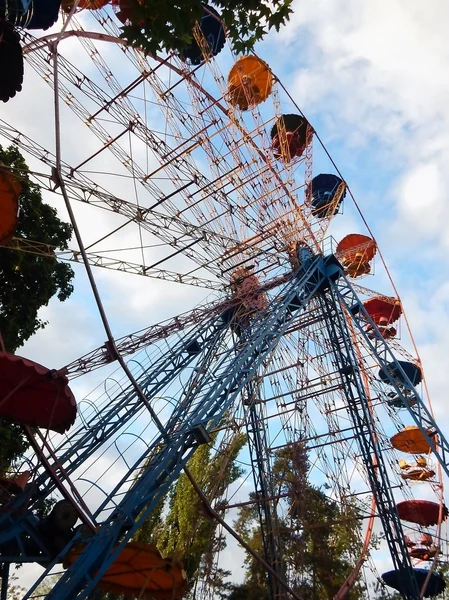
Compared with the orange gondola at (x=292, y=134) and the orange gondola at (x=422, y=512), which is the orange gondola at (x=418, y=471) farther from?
the orange gondola at (x=292, y=134)

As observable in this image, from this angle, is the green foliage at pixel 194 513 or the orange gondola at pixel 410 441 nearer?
the green foliage at pixel 194 513

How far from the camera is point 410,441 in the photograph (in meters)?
17.8

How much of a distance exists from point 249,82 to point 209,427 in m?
11.5

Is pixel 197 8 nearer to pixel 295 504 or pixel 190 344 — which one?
pixel 190 344

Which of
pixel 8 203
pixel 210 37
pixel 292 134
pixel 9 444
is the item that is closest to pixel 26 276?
pixel 9 444

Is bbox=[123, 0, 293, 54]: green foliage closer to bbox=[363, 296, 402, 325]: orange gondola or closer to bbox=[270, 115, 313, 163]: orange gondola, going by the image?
bbox=[270, 115, 313, 163]: orange gondola

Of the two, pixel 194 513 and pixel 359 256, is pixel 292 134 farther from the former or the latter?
pixel 194 513

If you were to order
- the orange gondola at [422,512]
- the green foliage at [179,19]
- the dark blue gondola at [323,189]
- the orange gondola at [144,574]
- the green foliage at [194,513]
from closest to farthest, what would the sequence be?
1. the green foliage at [179,19]
2. the orange gondola at [144,574]
3. the green foliage at [194,513]
4. the orange gondola at [422,512]
5. the dark blue gondola at [323,189]

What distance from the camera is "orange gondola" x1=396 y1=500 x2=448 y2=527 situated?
16719 mm

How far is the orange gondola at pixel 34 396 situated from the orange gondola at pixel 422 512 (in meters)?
11.8

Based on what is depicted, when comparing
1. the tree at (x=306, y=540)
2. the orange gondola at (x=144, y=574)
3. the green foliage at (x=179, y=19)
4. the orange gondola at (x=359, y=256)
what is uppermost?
the orange gondola at (x=359, y=256)

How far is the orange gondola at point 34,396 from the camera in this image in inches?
326

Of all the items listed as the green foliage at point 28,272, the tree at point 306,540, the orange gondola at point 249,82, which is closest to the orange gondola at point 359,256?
the orange gondola at point 249,82

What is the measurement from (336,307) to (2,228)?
29.0 ft
